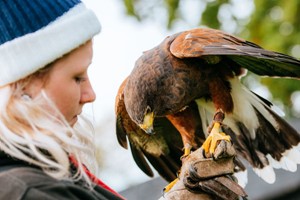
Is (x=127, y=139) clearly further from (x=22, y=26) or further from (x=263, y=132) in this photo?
(x=22, y=26)

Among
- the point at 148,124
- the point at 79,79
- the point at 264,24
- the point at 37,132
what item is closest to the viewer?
the point at 37,132

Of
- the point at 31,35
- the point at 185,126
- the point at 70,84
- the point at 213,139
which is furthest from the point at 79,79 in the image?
the point at 185,126

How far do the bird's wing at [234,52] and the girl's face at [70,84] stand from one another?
5.11 feet

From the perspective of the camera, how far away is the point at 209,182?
2.77m

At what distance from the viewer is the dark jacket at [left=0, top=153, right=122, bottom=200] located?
1588mm

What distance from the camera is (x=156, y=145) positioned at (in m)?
4.12

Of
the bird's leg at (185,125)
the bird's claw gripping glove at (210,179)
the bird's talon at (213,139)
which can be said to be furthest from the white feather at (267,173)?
the bird's claw gripping glove at (210,179)

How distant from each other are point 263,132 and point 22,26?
96.9 inches

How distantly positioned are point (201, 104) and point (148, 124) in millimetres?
581

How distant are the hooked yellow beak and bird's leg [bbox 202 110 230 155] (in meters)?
0.32

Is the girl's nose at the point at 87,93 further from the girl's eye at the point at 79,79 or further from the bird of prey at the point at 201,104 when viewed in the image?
the bird of prey at the point at 201,104

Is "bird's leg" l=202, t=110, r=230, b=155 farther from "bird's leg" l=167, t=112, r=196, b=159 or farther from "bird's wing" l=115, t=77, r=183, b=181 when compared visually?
"bird's wing" l=115, t=77, r=183, b=181

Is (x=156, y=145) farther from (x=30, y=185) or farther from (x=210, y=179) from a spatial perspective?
(x=30, y=185)

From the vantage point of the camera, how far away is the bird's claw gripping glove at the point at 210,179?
2.72 meters
